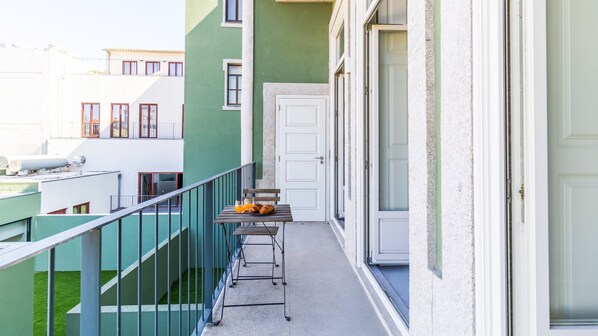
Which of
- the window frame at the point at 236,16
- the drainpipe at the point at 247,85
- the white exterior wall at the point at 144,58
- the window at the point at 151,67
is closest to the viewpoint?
the drainpipe at the point at 247,85

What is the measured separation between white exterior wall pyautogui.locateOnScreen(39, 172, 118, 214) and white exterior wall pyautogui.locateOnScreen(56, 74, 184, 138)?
11.2ft

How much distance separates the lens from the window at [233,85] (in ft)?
29.3

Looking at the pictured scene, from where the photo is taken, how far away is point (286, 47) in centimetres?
620

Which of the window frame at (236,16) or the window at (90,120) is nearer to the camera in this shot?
the window frame at (236,16)

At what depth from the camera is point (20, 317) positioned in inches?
179

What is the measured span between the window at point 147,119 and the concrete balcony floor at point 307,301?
14246 mm

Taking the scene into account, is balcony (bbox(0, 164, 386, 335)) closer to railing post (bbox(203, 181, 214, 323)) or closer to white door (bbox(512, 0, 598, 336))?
railing post (bbox(203, 181, 214, 323))

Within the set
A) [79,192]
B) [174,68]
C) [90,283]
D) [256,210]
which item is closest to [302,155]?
[256,210]

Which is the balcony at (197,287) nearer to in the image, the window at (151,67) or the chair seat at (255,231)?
the chair seat at (255,231)

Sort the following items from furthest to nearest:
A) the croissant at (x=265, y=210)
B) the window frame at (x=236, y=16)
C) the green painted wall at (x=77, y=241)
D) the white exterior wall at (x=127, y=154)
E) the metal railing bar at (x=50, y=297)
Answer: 1. the white exterior wall at (x=127, y=154)
2. the window frame at (x=236, y=16)
3. the green painted wall at (x=77, y=241)
4. the croissant at (x=265, y=210)
5. the metal railing bar at (x=50, y=297)

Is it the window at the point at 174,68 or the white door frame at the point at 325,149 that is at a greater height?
the window at the point at 174,68

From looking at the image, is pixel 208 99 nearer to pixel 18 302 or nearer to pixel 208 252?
pixel 18 302

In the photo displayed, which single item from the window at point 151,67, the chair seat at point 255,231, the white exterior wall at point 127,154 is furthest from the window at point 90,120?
the chair seat at point 255,231

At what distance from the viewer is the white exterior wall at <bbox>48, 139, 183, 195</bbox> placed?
15.0 meters
